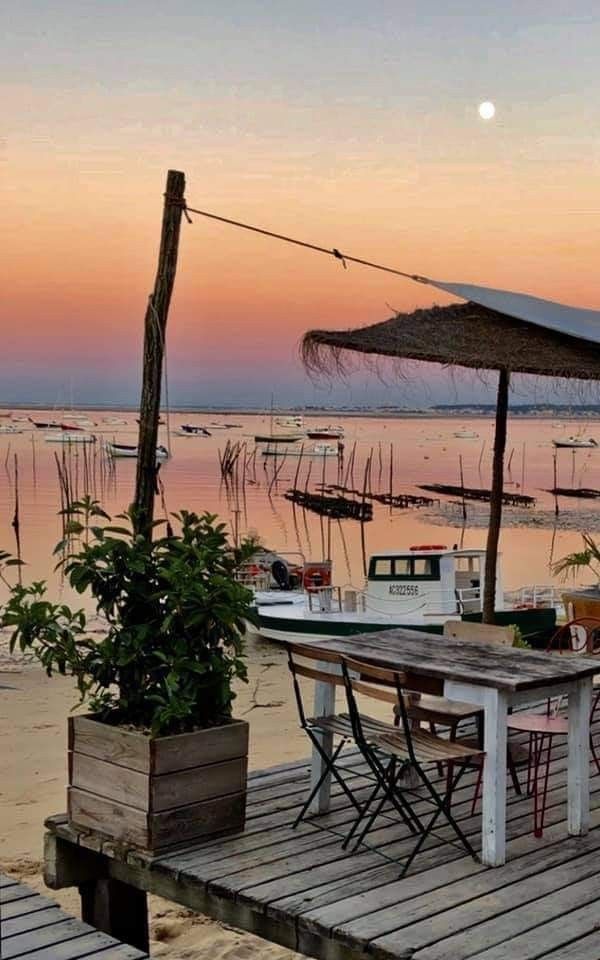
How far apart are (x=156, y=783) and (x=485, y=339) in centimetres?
399

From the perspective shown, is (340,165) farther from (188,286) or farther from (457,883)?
(457,883)

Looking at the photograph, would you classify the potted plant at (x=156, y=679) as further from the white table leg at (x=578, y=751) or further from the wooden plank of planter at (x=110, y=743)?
the white table leg at (x=578, y=751)

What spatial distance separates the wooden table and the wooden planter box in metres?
0.48

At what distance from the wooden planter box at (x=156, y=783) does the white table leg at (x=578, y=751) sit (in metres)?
1.33

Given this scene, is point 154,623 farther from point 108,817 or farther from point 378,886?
point 378,886

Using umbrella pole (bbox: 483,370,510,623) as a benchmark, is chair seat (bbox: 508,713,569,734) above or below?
below

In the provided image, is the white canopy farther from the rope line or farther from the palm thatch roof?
the rope line

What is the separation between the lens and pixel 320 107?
14617 millimetres

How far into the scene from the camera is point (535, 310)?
6836 mm

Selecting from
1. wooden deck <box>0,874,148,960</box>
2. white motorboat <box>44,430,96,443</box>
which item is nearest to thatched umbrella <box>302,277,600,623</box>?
wooden deck <box>0,874,148,960</box>

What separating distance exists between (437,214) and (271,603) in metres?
6.62

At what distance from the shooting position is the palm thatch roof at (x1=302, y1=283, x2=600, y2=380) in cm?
658

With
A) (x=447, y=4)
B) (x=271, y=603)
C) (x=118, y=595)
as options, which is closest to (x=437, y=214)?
(x=447, y=4)

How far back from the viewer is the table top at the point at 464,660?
4.07 meters
